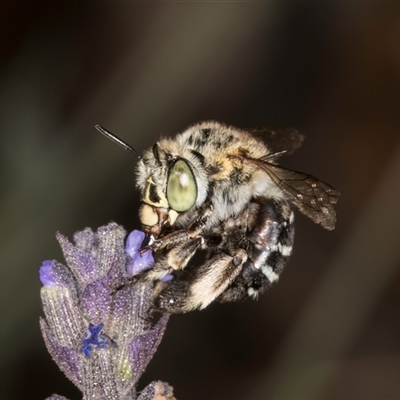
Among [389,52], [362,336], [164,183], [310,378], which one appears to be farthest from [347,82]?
[164,183]

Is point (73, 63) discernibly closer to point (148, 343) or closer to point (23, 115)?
point (23, 115)

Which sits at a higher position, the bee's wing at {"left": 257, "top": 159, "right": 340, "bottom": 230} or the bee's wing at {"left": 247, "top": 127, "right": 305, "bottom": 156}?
the bee's wing at {"left": 247, "top": 127, "right": 305, "bottom": 156}

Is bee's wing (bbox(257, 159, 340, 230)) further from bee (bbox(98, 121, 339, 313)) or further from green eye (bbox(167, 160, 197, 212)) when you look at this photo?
green eye (bbox(167, 160, 197, 212))

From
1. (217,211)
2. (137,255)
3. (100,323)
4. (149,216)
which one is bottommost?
(100,323)

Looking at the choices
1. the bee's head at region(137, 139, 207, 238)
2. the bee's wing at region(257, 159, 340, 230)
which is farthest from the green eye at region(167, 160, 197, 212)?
the bee's wing at region(257, 159, 340, 230)

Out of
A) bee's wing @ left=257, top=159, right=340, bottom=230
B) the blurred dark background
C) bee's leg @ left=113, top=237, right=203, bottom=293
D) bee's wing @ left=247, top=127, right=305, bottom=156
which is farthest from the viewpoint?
the blurred dark background

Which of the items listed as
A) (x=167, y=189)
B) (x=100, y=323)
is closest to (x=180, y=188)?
(x=167, y=189)

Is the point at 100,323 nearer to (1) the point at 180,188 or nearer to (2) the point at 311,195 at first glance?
(1) the point at 180,188
